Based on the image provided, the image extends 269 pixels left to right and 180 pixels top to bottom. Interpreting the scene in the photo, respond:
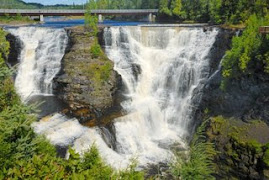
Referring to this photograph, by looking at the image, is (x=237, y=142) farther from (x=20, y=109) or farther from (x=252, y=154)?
(x=20, y=109)

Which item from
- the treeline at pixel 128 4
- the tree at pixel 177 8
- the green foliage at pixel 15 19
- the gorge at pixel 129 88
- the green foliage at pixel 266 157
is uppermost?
the treeline at pixel 128 4

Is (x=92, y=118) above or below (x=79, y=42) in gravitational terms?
below

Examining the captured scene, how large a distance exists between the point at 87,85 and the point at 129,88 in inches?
217

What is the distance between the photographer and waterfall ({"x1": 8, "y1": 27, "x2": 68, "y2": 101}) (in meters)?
37.7

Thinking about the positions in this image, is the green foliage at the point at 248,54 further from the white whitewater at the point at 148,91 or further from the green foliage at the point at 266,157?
the green foliage at the point at 266,157

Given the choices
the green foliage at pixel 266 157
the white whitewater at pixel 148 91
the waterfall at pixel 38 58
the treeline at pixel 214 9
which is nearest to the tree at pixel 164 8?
the treeline at pixel 214 9

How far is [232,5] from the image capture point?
Answer: 5016 cm

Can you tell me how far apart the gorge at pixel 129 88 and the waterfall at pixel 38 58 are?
0.13 meters

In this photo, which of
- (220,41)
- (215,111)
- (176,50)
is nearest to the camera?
(215,111)

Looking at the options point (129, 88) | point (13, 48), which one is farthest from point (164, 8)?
point (129, 88)

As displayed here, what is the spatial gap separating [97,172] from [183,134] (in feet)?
67.5

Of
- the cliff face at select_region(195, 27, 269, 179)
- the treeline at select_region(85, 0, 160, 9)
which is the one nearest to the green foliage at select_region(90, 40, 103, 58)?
the cliff face at select_region(195, 27, 269, 179)

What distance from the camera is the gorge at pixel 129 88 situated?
28534 millimetres

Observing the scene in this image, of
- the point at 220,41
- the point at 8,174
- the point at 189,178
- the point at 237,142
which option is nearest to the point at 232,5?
the point at 220,41
